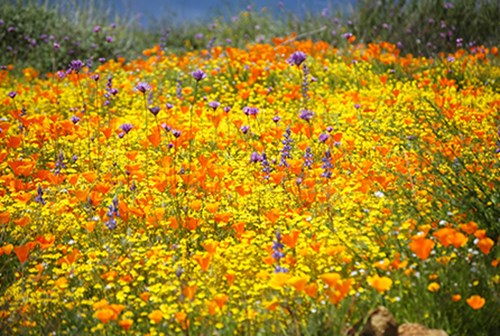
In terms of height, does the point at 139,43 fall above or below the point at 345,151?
above

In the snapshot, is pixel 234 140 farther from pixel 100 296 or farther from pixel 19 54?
pixel 19 54

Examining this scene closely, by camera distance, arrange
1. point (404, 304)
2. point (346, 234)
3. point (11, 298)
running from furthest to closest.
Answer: point (346, 234)
point (11, 298)
point (404, 304)

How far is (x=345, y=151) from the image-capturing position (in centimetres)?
514

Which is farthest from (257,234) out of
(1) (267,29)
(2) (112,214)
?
(1) (267,29)

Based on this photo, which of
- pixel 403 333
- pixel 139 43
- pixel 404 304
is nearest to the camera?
pixel 403 333

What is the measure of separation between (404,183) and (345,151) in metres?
1.30

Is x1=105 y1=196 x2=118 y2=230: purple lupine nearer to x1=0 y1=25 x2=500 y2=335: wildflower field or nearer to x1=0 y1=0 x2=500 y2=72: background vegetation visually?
x1=0 y1=25 x2=500 y2=335: wildflower field


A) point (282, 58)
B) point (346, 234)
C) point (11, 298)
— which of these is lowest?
point (11, 298)

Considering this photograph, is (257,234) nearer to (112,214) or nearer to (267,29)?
(112,214)

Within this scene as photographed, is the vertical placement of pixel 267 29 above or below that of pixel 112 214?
above

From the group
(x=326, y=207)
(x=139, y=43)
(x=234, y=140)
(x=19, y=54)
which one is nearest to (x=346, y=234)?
(x=326, y=207)

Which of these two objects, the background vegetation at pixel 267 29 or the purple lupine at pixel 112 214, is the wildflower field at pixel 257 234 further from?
the background vegetation at pixel 267 29

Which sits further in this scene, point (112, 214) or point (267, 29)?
point (267, 29)

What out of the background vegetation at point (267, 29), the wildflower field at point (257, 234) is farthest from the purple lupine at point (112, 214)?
the background vegetation at point (267, 29)
